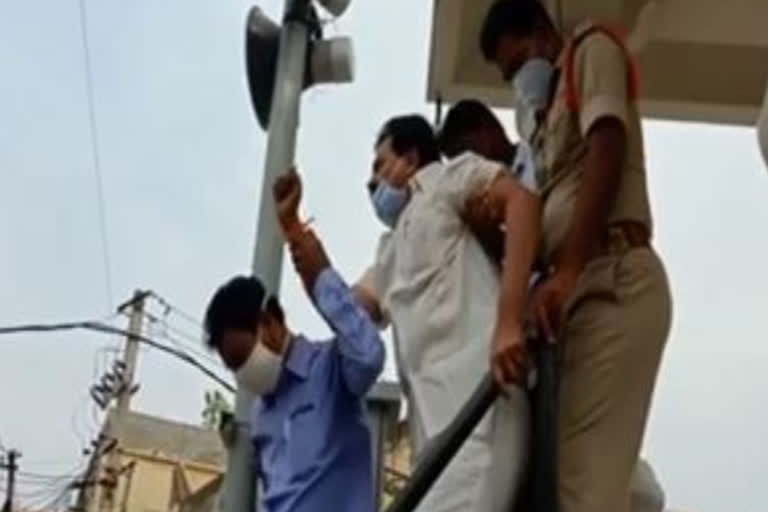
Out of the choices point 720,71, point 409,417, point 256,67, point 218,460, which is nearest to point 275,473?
point 409,417

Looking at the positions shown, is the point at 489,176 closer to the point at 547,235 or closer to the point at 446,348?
the point at 547,235

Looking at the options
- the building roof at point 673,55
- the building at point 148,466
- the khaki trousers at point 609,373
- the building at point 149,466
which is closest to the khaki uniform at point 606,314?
the khaki trousers at point 609,373

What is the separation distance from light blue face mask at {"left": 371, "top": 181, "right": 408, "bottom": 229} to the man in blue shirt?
142 mm

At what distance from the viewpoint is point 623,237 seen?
2.35 meters

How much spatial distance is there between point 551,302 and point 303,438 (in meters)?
0.76

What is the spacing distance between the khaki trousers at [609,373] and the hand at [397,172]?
1.73 feet

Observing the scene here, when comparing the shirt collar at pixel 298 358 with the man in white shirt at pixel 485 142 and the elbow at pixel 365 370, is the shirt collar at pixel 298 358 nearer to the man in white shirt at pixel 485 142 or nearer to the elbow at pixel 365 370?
the elbow at pixel 365 370

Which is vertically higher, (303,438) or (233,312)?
(233,312)

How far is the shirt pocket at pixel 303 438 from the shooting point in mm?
2703

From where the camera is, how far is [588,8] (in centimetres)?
409

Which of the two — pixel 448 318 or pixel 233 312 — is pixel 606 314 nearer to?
pixel 448 318

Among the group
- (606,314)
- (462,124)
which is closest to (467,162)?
(462,124)

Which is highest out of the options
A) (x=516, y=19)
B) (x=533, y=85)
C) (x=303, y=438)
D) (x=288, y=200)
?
(x=516, y=19)

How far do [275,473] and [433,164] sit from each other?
26.2 inches
